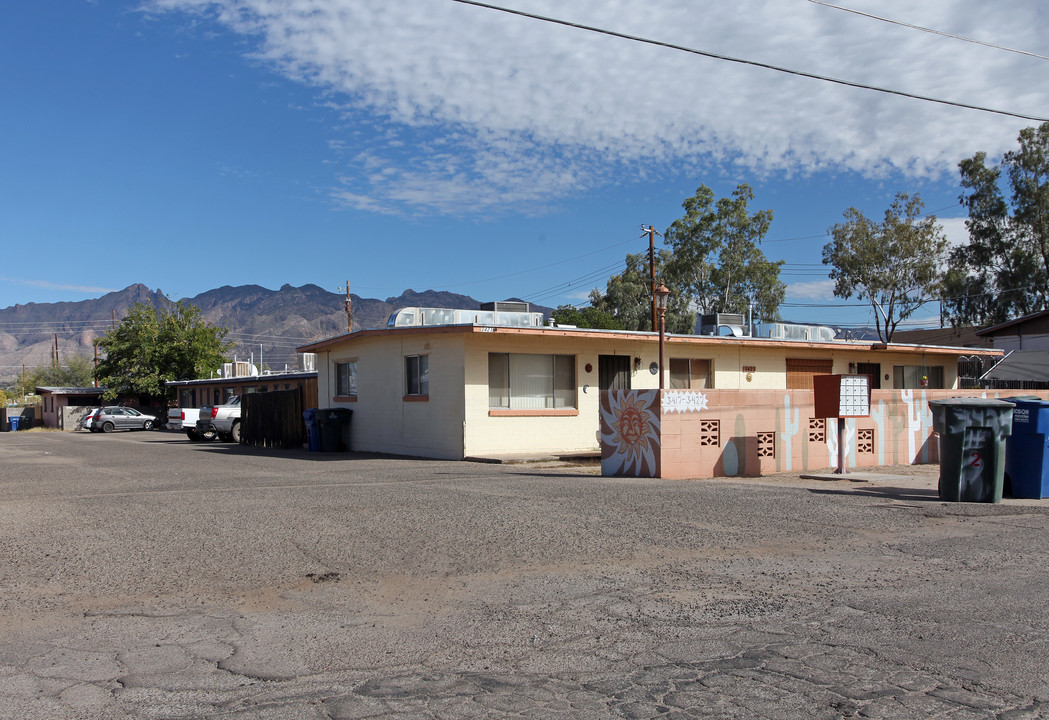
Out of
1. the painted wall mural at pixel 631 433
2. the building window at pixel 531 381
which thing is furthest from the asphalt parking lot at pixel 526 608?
the building window at pixel 531 381

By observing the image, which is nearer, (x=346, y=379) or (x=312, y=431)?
(x=312, y=431)

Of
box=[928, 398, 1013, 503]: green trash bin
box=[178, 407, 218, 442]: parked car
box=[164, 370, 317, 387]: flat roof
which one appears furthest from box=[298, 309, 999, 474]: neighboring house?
box=[178, 407, 218, 442]: parked car

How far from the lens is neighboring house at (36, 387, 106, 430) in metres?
54.4

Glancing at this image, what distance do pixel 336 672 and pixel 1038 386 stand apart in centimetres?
3644

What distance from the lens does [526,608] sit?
19.6 ft

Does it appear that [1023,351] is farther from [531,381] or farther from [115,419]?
[115,419]

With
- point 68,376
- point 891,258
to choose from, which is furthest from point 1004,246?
point 68,376

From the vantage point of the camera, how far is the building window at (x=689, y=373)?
22781 millimetres

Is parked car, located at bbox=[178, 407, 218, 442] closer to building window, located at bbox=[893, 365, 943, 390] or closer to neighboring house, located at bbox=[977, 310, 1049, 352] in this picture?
building window, located at bbox=[893, 365, 943, 390]

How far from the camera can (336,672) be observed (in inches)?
185

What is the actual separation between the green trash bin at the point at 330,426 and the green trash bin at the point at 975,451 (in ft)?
53.6

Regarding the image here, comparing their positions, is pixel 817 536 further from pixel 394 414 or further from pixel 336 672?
pixel 394 414

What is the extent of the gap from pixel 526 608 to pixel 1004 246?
44633 millimetres

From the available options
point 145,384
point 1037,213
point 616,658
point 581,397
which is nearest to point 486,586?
point 616,658
